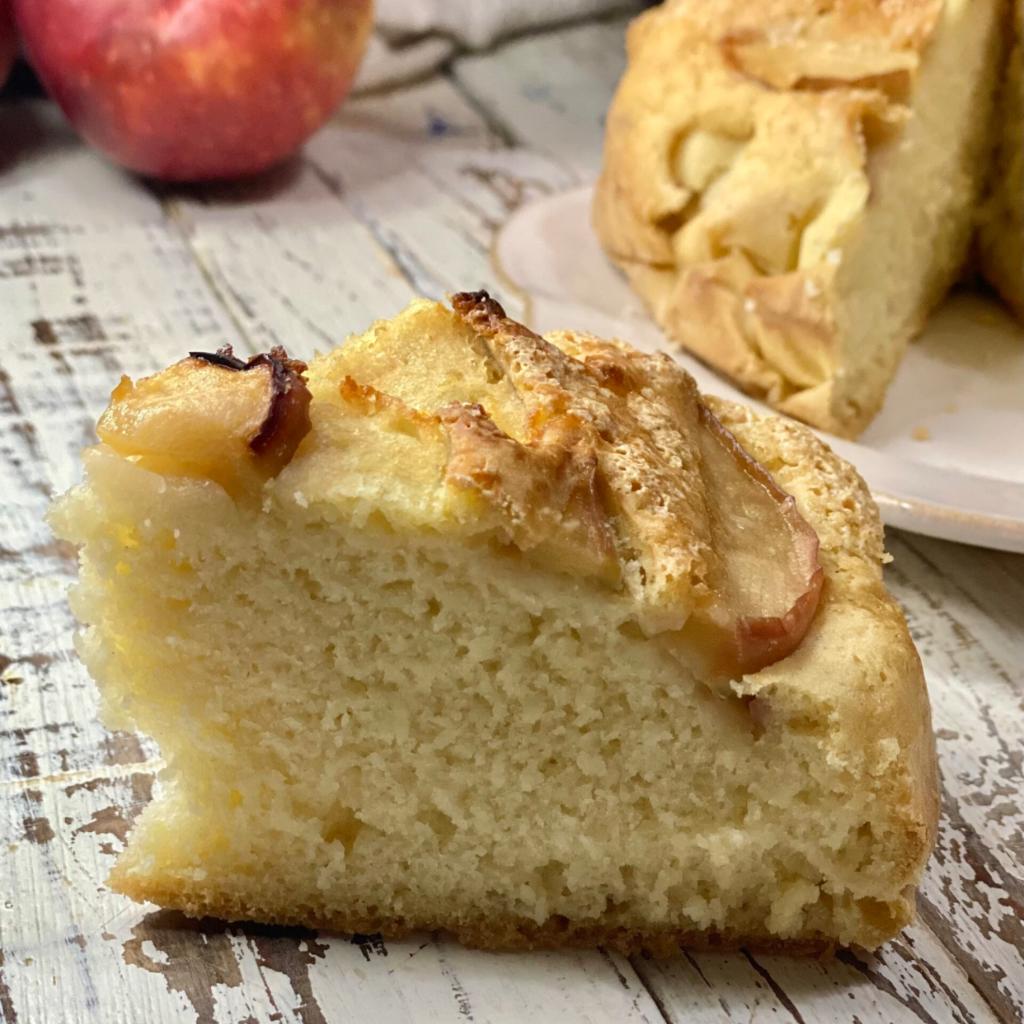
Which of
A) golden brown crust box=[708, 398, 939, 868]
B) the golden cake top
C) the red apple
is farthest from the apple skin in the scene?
golden brown crust box=[708, 398, 939, 868]

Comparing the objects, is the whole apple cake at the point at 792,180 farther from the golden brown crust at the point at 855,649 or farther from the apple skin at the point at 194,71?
the apple skin at the point at 194,71

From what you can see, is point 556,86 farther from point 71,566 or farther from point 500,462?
point 500,462

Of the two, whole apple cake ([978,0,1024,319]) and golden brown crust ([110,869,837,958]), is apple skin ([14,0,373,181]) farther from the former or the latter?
golden brown crust ([110,869,837,958])

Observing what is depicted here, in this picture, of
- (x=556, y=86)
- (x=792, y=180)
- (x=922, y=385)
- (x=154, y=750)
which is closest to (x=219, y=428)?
(x=154, y=750)

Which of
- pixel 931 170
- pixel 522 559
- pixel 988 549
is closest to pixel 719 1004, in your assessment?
pixel 522 559

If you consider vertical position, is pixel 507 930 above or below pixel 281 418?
below

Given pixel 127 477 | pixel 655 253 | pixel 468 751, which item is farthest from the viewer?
pixel 655 253

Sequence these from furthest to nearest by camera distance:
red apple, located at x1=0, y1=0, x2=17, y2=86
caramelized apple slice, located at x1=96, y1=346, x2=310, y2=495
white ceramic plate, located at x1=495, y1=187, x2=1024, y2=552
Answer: red apple, located at x1=0, y1=0, x2=17, y2=86 < white ceramic plate, located at x1=495, y1=187, x2=1024, y2=552 < caramelized apple slice, located at x1=96, y1=346, x2=310, y2=495

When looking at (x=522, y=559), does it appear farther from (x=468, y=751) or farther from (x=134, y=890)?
(x=134, y=890)
